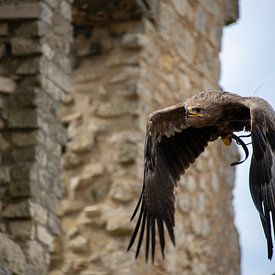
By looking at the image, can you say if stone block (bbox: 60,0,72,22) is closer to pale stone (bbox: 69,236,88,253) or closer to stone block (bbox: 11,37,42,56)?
stone block (bbox: 11,37,42,56)

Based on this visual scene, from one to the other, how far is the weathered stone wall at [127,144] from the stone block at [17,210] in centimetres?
129

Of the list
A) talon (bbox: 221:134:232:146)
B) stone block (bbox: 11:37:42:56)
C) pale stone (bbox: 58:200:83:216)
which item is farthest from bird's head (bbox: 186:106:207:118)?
pale stone (bbox: 58:200:83:216)

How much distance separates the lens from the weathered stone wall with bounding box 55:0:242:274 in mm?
11781

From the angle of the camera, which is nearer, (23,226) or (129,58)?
(23,226)

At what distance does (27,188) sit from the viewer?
34.6ft

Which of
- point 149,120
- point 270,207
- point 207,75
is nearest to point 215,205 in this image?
point 207,75

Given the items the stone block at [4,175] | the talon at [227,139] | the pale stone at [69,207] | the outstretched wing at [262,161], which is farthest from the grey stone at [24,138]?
the outstretched wing at [262,161]

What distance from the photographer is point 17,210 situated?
1053 cm

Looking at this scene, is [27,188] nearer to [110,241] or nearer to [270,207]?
[110,241]

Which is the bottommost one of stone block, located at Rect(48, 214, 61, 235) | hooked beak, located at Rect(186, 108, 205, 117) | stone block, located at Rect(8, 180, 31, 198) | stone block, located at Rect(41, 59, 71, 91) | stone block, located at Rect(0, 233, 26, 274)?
stone block, located at Rect(0, 233, 26, 274)

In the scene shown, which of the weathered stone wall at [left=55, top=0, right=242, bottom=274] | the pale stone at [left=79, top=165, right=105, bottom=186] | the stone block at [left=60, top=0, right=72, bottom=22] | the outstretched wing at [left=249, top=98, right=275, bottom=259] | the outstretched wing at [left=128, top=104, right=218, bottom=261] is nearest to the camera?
the outstretched wing at [left=249, top=98, right=275, bottom=259]

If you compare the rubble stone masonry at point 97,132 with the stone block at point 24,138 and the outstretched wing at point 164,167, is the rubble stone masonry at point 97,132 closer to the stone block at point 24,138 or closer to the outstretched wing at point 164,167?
the stone block at point 24,138

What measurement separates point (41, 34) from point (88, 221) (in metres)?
1.63

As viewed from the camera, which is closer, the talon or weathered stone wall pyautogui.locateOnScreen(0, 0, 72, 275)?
the talon
